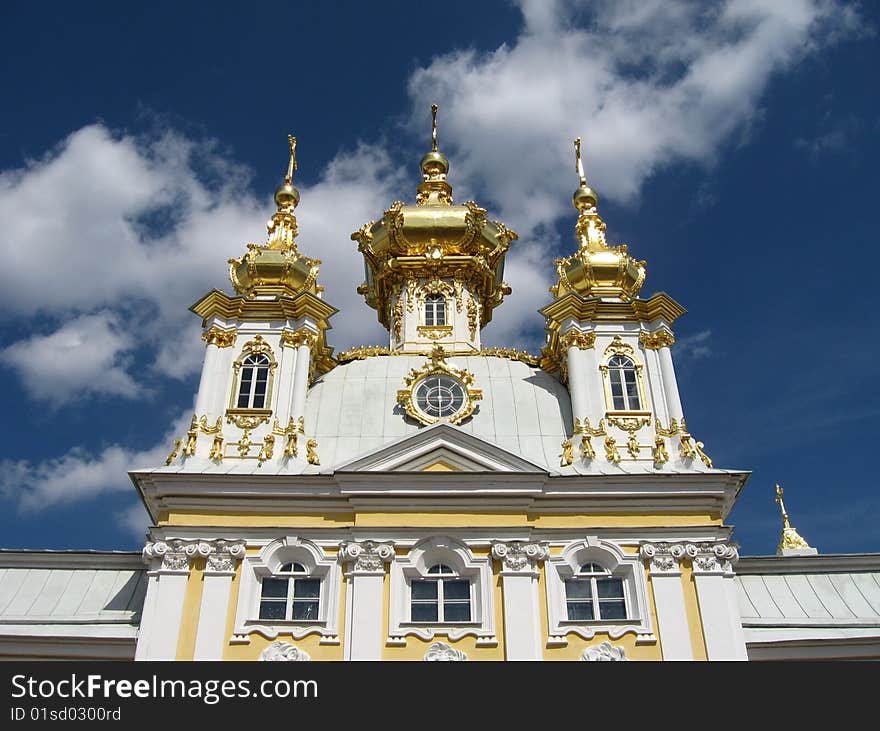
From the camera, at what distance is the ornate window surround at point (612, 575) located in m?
18.4

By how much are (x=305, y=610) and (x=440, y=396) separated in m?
6.53

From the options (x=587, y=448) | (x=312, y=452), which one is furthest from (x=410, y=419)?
(x=587, y=448)

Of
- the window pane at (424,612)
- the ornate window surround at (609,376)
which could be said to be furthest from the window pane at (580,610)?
the ornate window surround at (609,376)

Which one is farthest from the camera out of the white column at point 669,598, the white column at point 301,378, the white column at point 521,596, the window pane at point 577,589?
the white column at point 301,378

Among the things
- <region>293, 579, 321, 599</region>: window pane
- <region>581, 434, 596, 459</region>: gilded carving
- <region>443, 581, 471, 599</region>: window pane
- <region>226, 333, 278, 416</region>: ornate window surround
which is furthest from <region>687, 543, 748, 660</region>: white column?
<region>226, 333, 278, 416</region>: ornate window surround

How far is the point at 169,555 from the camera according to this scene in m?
19.0

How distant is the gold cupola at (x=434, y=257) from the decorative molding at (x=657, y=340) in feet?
19.6

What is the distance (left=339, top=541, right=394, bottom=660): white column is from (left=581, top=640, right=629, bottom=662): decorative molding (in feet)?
13.5

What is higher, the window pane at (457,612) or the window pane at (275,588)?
the window pane at (275,588)

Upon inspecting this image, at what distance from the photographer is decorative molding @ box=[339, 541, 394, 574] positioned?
1895 centimetres

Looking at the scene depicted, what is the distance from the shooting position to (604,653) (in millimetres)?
18109

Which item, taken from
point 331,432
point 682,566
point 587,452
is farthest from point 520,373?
point 682,566

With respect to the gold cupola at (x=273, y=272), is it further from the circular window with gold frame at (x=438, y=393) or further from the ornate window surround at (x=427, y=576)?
the ornate window surround at (x=427, y=576)
